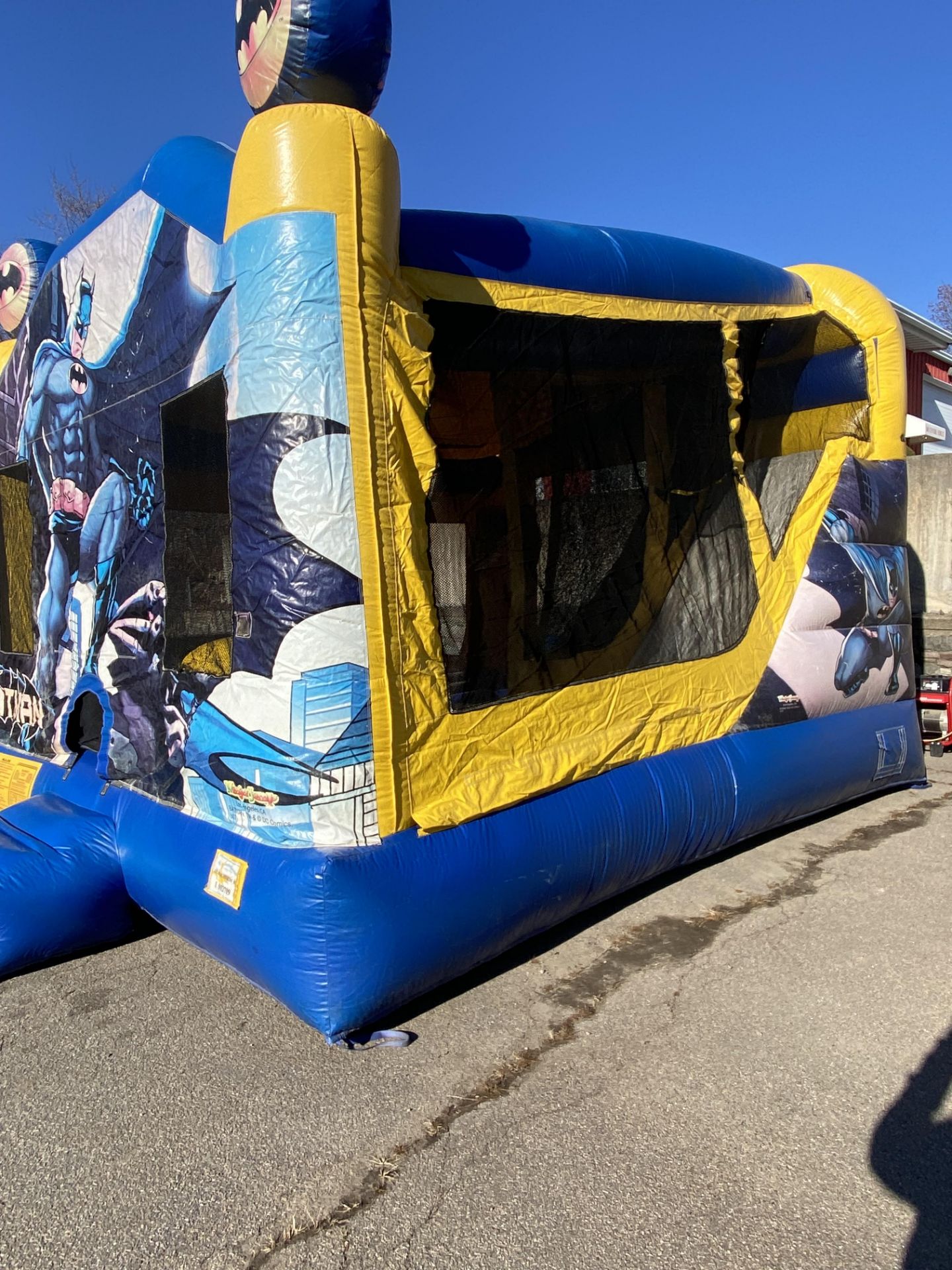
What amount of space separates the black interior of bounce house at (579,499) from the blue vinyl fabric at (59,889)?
58.5 inches

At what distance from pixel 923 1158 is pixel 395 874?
152cm

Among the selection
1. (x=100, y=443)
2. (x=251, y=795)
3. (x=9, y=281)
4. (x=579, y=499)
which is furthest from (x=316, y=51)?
(x=9, y=281)

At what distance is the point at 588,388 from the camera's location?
382 centimetres

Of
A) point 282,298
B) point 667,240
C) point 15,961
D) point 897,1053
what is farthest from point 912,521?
point 15,961

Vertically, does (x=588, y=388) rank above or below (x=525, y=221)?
below

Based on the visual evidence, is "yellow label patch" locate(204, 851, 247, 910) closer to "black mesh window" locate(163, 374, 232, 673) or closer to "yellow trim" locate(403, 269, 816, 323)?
"black mesh window" locate(163, 374, 232, 673)

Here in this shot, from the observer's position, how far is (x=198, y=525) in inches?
127

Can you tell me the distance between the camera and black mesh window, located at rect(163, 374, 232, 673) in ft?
10.2

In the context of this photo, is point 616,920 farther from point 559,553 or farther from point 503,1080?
point 559,553

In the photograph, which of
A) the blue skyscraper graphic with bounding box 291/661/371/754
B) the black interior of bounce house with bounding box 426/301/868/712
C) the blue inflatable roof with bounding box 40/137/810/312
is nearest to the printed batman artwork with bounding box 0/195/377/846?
the blue skyscraper graphic with bounding box 291/661/371/754

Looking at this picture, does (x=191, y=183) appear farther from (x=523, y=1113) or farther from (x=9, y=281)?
(x=523, y=1113)

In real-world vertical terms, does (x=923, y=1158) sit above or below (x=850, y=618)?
below

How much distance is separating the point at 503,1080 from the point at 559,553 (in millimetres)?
2184

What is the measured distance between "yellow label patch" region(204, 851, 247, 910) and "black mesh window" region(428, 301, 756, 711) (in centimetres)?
103
